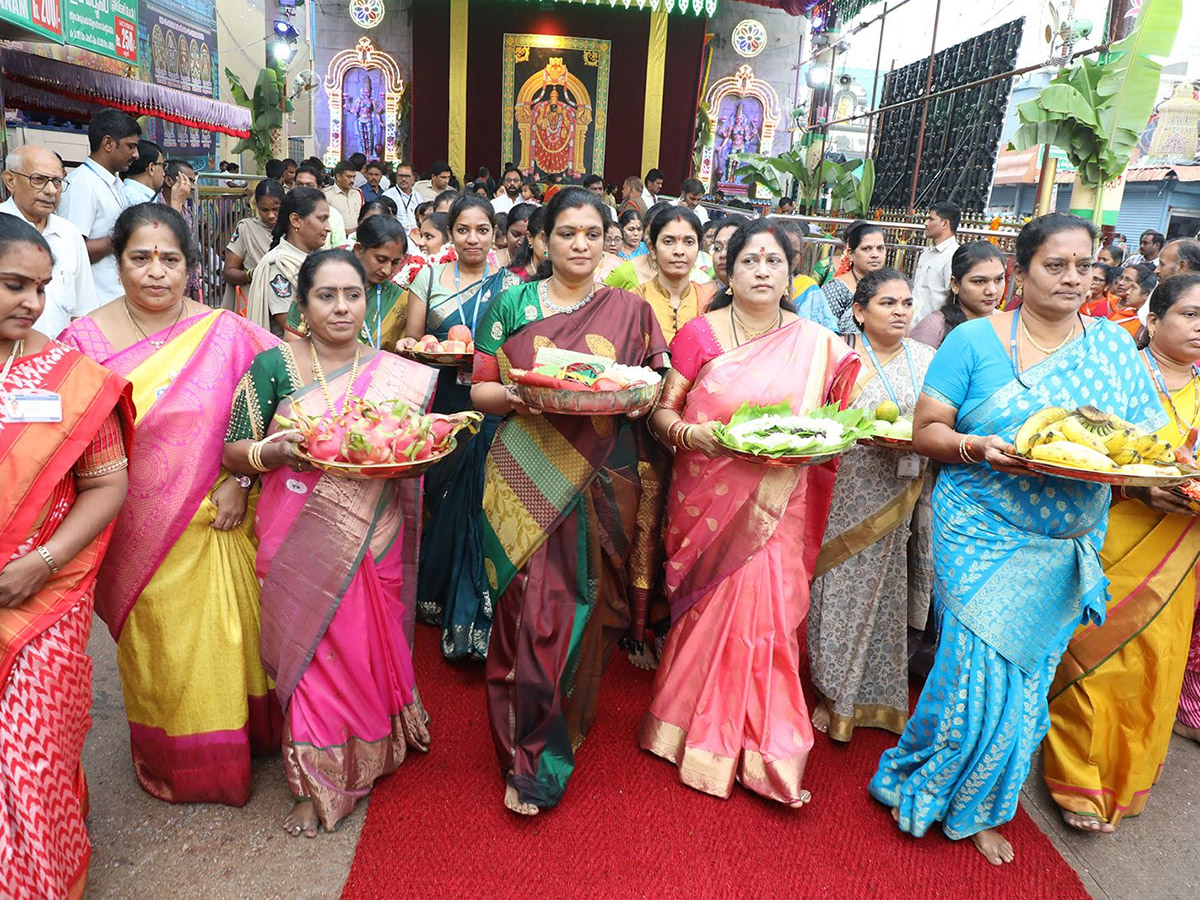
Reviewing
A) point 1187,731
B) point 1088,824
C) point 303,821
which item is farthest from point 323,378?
point 1187,731

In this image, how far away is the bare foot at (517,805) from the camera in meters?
2.81

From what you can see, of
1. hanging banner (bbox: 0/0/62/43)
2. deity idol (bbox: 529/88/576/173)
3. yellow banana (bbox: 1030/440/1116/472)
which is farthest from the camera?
deity idol (bbox: 529/88/576/173)

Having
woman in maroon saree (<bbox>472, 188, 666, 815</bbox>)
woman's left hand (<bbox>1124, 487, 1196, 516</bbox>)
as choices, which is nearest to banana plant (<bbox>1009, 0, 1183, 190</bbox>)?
woman's left hand (<bbox>1124, 487, 1196, 516</bbox>)

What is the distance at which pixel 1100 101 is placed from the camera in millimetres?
7531

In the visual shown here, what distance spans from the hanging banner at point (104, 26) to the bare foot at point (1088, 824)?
32.0ft

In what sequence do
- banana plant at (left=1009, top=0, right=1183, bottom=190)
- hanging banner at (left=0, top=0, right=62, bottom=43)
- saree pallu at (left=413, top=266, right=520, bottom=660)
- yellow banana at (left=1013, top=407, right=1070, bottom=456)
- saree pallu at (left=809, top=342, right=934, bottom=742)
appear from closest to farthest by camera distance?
yellow banana at (left=1013, top=407, right=1070, bottom=456) < saree pallu at (left=809, top=342, right=934, bottom=742) < saree pallu at (left=413, top=266, right=520, bottom=660) < hanging banner at (left=0, top=0, right=62, bottom=43) < banana plant at (left=1009, top=0, right=1183, bottom=190)

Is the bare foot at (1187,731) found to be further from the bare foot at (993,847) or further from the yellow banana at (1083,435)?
the yellow banana at (1083,435)

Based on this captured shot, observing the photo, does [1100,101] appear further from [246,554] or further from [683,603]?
[246,554]

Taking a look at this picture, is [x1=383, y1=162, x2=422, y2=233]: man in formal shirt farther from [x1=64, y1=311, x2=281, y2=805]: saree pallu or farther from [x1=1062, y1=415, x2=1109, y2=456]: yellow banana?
[x1=1062, y1=415, x2=1109, y2=456]: yellow banana

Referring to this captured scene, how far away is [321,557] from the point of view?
8.88 ft

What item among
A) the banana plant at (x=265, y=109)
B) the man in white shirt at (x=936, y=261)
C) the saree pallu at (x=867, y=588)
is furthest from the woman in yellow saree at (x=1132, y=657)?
the banana plant at (x=265, y=109)

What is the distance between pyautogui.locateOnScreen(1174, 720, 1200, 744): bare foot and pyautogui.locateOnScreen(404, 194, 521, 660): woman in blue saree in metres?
2.98

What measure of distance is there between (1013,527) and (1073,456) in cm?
44

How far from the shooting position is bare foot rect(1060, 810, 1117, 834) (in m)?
2.97
